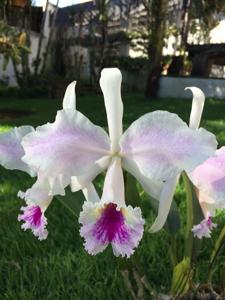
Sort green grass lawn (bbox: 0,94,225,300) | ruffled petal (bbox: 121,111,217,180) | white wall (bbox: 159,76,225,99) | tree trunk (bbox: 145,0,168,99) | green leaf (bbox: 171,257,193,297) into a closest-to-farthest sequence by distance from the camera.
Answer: ruffled petal (bbox: 121,111,217,180)
green leaf (bbox: 171,257,193,297)
green grass lawn (bbox: 0,94,225,300)
tree trunk (bbox: 145,0,168,99)
white wall (bbox: 159,76,225,99)

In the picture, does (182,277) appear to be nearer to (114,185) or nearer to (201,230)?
(201,230)

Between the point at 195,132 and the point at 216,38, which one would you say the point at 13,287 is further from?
the point at 216,38

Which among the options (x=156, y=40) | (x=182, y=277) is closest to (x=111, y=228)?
(x=182, y=277)

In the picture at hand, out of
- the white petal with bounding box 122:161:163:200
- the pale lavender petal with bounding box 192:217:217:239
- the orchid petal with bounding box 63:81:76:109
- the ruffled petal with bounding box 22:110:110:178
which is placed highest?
the orchid petal with bounding box 63:81:76:109

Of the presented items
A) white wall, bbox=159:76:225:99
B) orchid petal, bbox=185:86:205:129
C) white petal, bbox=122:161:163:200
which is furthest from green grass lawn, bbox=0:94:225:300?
white wall, bbox=159:76:225:99

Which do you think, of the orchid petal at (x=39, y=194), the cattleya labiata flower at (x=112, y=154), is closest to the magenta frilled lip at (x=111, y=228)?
the cattleya labiata flower at (x=112, y=154)

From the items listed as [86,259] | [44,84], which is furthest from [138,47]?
[86,259]

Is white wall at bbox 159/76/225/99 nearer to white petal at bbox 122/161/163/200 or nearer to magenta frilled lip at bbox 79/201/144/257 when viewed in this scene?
white petal at bbox 122/161/163/200
